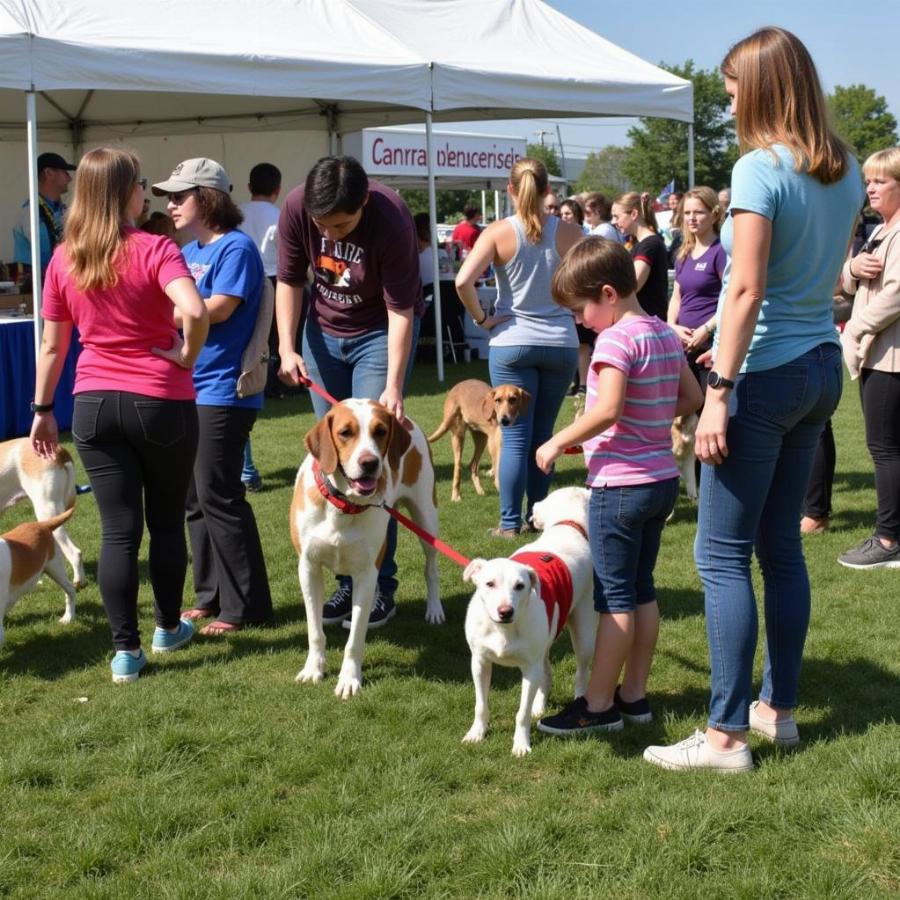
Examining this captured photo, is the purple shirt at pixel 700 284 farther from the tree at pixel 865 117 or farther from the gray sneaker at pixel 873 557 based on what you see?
the tree at pixel 865 117

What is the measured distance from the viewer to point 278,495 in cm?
798

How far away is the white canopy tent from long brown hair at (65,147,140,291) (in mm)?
5793

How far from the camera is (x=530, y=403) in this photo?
6.43 m

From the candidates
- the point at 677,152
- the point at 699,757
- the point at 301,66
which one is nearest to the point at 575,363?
the point at 699,757

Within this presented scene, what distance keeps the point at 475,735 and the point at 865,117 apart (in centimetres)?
9072

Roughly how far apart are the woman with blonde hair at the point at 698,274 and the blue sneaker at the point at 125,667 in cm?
392

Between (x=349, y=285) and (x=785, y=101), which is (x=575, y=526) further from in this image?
(x=785, y=101)

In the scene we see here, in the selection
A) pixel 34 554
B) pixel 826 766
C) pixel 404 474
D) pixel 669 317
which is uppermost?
pixel 669 317

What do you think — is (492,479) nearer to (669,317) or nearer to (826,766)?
(669,317)

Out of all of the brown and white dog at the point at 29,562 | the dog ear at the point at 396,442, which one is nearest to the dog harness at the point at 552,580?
the dog ear at the point at 396,442

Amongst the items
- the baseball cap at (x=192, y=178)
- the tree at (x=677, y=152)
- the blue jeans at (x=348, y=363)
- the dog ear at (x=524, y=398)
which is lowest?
the dog ear at (x=524, y=398)

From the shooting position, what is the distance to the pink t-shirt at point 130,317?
412cm

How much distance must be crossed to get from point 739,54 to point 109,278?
7.70 feet

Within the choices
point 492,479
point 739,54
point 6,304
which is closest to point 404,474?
point 739,54
